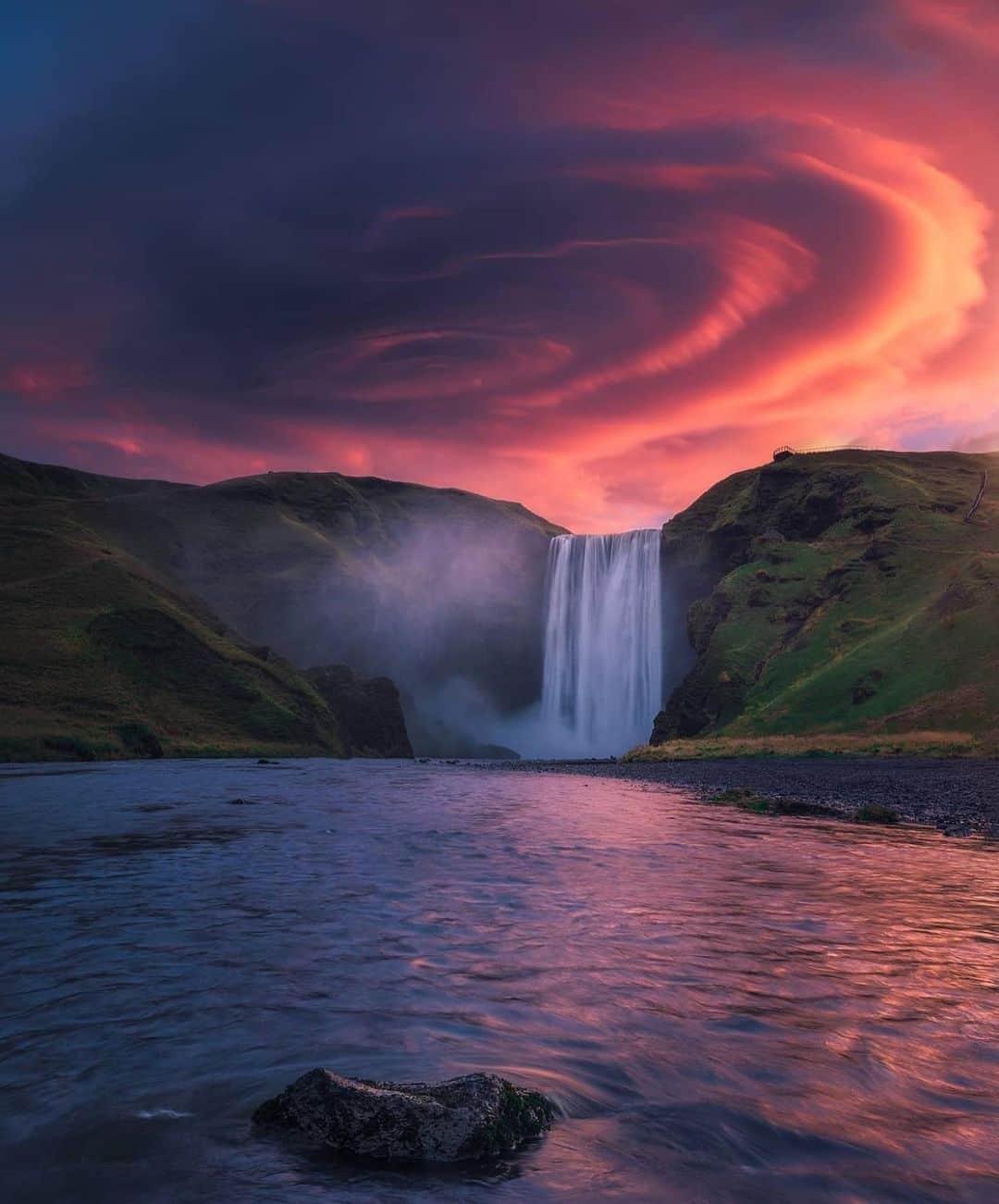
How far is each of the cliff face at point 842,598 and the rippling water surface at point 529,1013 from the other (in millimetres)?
57800

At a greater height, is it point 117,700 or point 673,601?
point 673,601

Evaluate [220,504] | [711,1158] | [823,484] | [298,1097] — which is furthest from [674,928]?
[220,504]

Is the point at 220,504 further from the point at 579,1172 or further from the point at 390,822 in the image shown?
the point at 579,1172

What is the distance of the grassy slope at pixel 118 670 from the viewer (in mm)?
76562

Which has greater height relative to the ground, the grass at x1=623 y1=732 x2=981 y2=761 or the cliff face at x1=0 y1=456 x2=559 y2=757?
the cliff face at x1=0 y1=456 x2=559 y2=757

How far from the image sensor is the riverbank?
1102 inches

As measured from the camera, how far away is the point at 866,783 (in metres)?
41.3

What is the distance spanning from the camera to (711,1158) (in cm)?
509

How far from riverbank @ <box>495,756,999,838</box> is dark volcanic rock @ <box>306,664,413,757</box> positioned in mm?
62356

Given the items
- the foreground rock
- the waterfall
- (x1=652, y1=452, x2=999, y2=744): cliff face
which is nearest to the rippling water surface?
the foreground rock

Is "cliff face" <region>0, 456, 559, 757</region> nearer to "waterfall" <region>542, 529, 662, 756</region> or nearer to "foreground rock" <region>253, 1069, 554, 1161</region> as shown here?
"waterfall" <region>542, 529, 662, 756</region>

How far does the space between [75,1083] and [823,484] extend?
12249 cm

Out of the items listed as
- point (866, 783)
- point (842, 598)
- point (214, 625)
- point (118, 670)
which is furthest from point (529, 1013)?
point (214, 625)

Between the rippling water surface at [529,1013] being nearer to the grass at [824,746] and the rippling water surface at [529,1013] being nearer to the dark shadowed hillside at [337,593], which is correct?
the grass at [824,746]
